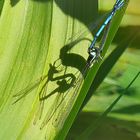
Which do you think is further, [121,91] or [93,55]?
[121,91]

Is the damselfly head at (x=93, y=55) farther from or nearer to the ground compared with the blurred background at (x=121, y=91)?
farther from the ground

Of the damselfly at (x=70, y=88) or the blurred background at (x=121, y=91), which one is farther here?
the blurred background at (x=121, y=91)

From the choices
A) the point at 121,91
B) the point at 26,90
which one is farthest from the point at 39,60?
the point at 121,91

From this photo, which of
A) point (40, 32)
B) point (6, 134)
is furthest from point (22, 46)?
point (6, 134)

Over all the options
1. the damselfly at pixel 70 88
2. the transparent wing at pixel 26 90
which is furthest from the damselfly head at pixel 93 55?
the transparent wing at pixel 26 90

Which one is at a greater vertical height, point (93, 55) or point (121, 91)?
point (93, 55)

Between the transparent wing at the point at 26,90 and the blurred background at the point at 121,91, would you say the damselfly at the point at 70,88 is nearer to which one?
the transparent wing at the point at 26,90

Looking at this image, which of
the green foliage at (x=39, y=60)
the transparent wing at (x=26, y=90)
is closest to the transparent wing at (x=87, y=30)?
the green foliage at (x=39, y=60)

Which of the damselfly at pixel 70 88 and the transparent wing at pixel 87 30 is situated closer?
the damselfly at pixel 70 88

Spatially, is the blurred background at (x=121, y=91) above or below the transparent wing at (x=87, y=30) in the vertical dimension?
below

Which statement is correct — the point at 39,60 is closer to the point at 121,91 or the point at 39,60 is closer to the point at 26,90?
the point at 26,90

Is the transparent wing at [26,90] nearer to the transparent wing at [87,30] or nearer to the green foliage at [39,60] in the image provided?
the green foliage at [39,60]
